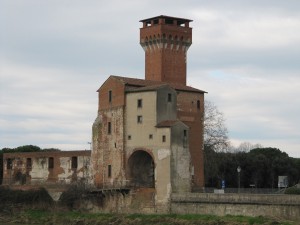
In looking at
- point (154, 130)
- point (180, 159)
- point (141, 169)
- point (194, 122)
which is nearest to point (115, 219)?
point (141, 169)

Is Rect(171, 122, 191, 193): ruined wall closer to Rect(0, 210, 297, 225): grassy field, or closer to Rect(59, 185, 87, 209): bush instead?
Rect(0, 210, 297, 225): grassy field

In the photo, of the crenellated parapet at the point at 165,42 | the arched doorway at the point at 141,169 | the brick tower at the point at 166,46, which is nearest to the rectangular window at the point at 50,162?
the brick tower at the point at 166,46

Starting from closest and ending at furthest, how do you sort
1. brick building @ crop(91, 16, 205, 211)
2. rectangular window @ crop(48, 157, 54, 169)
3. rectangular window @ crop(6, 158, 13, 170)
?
brick building @ crop(91, 16, 205, 211) → rectangular window @ crop(48, 157, 54, 169) → rectangular window @ crop(6, 158, 13, 170)

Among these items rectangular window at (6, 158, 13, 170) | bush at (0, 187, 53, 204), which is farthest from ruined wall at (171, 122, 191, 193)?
rectangular window at (6, 158, 13, 170)

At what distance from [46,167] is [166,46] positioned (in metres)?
17.9

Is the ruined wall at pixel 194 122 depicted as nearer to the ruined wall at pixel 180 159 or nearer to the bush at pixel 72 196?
the ruined wall at pixel 180 159

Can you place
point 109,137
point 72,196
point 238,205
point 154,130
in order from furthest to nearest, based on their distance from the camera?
point 72,196
point 109,137
point 154,130
point 238,205

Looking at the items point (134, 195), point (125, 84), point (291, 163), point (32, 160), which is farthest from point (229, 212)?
point (291, 163)

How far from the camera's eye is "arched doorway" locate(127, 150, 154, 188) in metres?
66.7

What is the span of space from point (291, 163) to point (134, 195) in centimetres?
3624

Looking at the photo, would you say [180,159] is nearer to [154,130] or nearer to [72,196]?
[154,130]

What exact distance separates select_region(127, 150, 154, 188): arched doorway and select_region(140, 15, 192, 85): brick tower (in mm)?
10045

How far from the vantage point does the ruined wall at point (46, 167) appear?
75250mm

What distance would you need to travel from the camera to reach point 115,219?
206 feet
